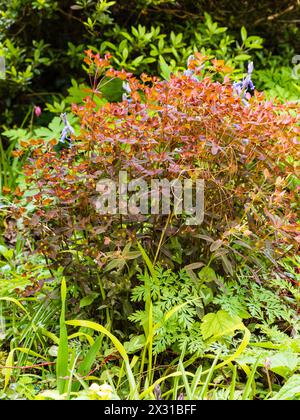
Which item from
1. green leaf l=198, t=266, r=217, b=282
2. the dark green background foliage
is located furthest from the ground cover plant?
the dark green background foliage

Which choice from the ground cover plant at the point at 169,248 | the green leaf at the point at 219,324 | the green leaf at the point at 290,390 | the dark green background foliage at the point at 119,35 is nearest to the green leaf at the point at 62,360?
the ground cover plant at the point at 169,248

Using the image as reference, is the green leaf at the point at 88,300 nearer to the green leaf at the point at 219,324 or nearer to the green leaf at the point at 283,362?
the green leaf at the point at 219,324

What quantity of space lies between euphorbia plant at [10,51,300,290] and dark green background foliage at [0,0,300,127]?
74.0 inches

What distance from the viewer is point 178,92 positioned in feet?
8.77

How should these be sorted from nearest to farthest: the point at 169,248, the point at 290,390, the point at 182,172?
the point at 290,390
the point at 182,172
the point at 169,248

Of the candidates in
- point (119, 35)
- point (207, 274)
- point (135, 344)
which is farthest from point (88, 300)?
point (119, 35)

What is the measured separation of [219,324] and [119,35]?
293 cm

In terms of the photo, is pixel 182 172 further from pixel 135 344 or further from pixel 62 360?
pixel 62 360

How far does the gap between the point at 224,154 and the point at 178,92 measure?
0.33m

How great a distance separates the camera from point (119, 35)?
484 centimetres

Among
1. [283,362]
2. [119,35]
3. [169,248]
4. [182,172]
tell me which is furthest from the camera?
[119,35]

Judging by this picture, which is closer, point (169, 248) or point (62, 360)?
point (62, 360)

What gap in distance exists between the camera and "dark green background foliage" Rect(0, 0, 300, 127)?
4668 millimetres

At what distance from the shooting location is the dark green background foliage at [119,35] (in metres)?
4.67
